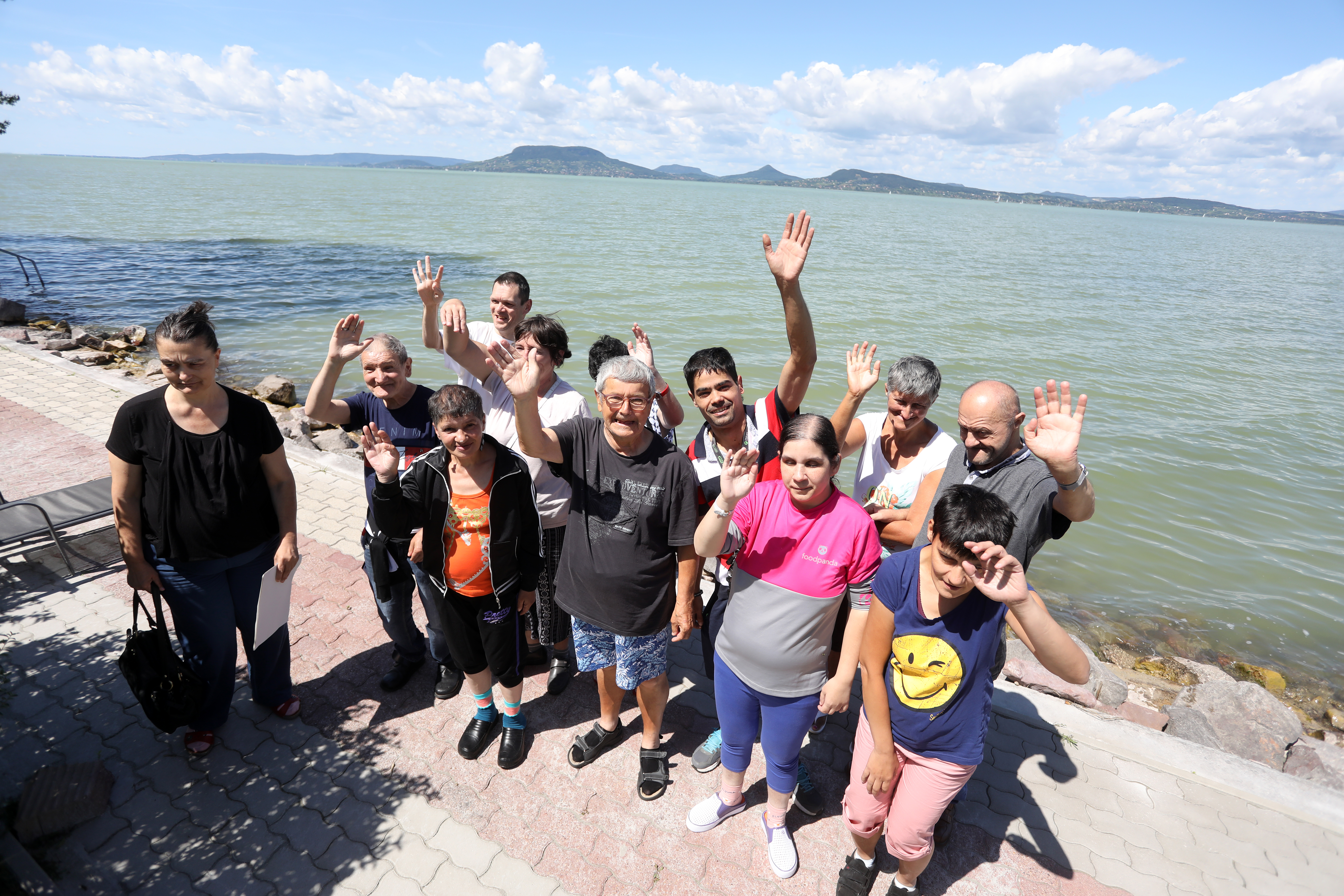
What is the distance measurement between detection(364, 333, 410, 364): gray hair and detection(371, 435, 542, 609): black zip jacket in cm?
68

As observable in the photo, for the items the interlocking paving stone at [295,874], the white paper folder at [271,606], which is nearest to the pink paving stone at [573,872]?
the interlocking paving stone at [295,874]

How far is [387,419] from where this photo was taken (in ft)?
12.9

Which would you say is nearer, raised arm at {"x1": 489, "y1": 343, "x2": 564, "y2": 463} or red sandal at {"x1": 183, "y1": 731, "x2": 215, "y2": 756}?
raised arm at {"x1": 489, "y1": 343, "x2": 564, "y2": 463}

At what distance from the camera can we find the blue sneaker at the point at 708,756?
150 inches

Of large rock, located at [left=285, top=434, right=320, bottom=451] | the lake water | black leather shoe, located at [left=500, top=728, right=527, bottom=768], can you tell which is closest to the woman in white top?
black leather shoe, located at [left=500, top=728, right=527, bottom=768]

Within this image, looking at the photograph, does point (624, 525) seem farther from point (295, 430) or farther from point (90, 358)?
point (90, 358)

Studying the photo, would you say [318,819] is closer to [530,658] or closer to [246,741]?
[246,741]

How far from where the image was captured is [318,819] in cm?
339

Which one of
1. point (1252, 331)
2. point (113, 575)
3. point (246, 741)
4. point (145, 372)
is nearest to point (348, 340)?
point (246, 741)

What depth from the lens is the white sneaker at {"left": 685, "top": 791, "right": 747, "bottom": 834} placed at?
342cm

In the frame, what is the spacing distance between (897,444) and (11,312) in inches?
884

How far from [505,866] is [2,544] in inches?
195

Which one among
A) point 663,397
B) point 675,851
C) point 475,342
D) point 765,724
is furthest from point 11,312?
point 765,724

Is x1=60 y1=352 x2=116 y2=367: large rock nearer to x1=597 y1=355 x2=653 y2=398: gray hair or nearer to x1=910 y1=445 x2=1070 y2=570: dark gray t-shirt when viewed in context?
x1=597 y1=355 x2=653 y2=398: gray hair
